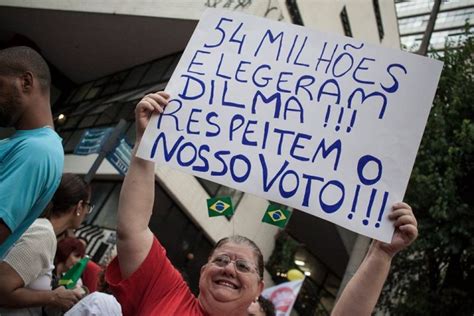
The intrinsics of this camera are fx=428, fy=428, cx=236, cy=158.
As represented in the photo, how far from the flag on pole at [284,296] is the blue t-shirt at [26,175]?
5.55 meters

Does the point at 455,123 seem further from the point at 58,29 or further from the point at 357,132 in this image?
the point at 58,29

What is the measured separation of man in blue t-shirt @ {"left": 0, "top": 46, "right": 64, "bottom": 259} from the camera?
1.64m

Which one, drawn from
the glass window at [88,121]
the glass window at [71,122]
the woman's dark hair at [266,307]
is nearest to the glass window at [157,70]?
the glass window at [88,121]

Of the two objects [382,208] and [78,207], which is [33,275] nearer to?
[78,207]

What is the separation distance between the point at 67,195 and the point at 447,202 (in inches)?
323

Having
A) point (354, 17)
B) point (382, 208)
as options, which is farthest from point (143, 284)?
point (354, 17)

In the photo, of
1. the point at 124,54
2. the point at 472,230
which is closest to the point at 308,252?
the point at 472,230

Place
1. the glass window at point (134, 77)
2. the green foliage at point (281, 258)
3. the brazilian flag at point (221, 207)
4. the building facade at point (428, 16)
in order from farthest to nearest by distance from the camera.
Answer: the building facade at point (428, 16), the glass window at point (134, 77), the green foliage at point (281, 258), the brazilian flag at point (221, 207)

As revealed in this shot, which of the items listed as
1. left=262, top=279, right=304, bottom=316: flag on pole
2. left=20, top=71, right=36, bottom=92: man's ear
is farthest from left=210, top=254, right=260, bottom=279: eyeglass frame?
left=262, top=279, right=304, bottom=316: flag on pole

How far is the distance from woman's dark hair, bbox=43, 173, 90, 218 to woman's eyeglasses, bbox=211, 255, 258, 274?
3.52 ft

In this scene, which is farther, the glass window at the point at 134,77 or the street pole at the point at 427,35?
the glass window at the point at 134,77

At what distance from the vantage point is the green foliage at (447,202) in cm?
879

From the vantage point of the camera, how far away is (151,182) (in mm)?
1939

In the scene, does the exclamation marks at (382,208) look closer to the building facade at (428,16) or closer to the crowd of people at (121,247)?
the crowd of people at (121,247)
